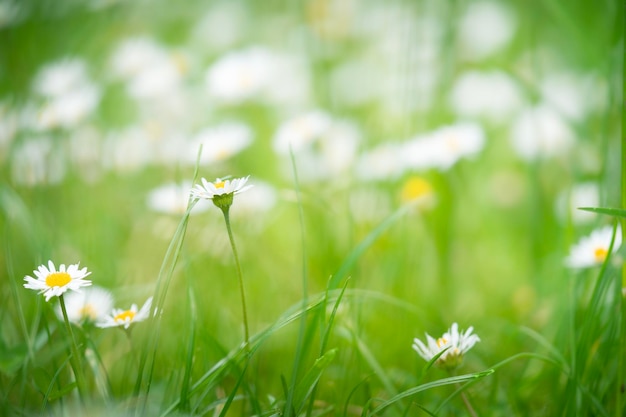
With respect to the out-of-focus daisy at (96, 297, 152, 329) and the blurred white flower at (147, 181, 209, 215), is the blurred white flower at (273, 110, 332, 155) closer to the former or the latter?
the blurred white flower at (147, 181, 209, 215)

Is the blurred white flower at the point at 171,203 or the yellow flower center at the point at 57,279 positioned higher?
the blurred white flower at the point at 171,203

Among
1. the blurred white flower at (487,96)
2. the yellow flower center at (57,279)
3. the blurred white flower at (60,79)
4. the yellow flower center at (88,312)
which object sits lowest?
the yellow flower center at (88,312)

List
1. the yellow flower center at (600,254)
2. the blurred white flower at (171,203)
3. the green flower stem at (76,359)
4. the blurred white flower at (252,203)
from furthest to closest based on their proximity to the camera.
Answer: the blurred white flower at (252,203), the blurred white flower at (171,203), the yellow flower center at (600,254), the green flower stem at (76,359)

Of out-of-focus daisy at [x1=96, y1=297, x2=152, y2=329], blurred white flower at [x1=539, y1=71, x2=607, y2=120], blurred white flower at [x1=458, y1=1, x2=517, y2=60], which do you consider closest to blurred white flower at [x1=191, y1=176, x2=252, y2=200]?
out-of-focus daisy at [x1=96, y1=297, x2=152, y2=329]

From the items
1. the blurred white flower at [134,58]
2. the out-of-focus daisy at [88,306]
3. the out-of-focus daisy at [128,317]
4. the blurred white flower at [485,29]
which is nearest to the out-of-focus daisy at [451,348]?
the out-of-focus daisy at [128,317]

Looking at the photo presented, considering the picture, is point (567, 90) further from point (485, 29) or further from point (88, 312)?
point (88, 312)

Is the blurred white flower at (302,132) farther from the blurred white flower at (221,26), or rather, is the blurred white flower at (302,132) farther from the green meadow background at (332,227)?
the blurred white flower at (221,26)

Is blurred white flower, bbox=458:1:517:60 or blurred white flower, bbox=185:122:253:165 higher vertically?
blurred white flower, bbox=458:1:517:60

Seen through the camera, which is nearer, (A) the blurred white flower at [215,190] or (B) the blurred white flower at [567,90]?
(A) the blurred white flower at [215,190]
